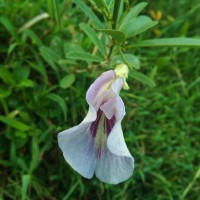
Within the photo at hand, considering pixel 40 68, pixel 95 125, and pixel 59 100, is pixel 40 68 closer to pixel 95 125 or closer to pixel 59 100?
pixel 59 100

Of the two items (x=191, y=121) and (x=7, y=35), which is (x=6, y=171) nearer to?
(x=7, y=35)

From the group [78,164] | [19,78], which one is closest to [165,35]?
[19,78]

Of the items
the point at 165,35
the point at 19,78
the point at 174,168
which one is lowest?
the point at 174,168

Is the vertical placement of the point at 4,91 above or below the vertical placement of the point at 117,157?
above

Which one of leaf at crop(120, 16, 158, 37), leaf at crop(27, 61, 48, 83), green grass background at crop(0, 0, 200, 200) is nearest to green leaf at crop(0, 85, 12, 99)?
green grass background at crop(0, 0, 200, 200)

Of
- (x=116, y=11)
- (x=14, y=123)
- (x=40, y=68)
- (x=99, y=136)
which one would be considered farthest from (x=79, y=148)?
(x=40, y=68)

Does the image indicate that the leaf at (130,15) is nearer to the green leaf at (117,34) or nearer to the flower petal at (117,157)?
the green leaf at (117,34)
